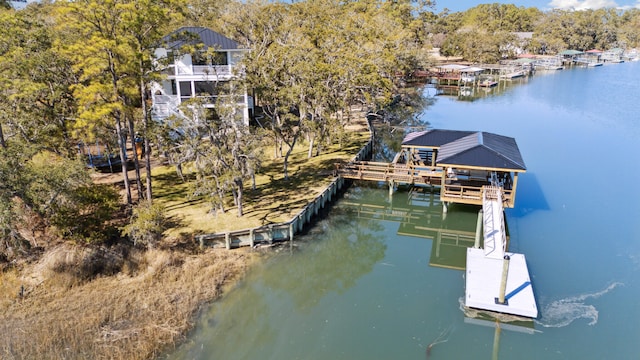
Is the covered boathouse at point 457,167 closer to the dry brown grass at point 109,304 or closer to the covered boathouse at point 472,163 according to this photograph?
the covered boathouse at point 472,163

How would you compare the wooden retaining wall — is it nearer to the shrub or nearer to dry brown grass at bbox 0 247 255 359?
dry brown grass at bbox 0 247 255 359

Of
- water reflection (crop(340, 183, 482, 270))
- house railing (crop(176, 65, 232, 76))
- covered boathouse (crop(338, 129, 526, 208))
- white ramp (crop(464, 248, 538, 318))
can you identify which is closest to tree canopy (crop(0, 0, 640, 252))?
house railing (crop(176, 65, 232, 76))

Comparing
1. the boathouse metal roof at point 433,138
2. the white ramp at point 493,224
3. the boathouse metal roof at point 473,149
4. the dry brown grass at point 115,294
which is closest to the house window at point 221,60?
the dry brown grass at point 115,294

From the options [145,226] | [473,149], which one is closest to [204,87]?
[145,226]

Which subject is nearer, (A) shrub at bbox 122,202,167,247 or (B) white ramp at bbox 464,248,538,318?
(B) white ramp at bbox 464,248,538,318

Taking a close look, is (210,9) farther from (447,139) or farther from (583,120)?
(583,120)

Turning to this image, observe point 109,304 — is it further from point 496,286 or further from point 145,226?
point 496,286
